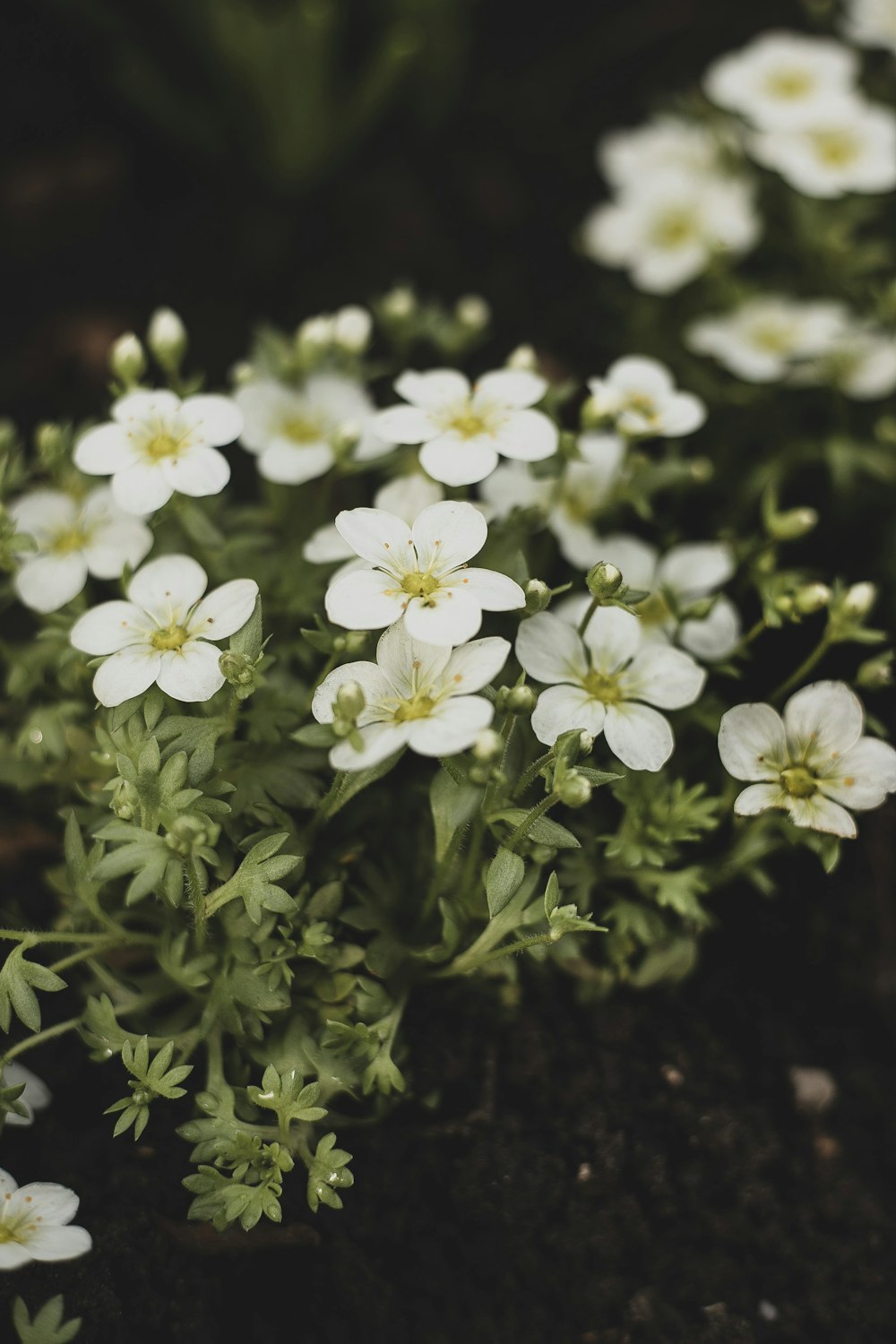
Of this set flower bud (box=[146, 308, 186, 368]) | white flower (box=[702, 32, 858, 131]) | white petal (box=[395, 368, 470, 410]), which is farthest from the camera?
white flower (box=[702, 32, 858, 131])

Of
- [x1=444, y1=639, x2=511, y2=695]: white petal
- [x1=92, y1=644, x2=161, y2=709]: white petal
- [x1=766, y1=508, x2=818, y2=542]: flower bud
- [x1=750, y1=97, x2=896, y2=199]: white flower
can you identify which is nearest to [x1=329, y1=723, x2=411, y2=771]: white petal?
[x1=444, y1=639, x2=511, y2=695]: white petal

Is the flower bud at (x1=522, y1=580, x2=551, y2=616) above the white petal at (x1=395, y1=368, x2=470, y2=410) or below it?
below

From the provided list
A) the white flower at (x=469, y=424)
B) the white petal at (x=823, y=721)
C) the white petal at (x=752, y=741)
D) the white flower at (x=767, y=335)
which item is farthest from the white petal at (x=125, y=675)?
the white flower at (x=767, y=335)

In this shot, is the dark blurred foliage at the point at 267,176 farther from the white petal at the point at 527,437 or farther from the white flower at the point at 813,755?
the white flower at the point at 813,755

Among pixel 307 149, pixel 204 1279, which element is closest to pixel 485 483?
pixel 204 1279

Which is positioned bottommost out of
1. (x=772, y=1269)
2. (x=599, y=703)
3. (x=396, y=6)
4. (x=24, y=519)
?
(x=772, y=1269)

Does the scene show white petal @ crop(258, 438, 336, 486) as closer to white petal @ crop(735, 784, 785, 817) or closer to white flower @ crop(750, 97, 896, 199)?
white petal @ crop(735, 784, 785, 817)

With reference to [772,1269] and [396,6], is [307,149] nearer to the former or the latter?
[396,6]
